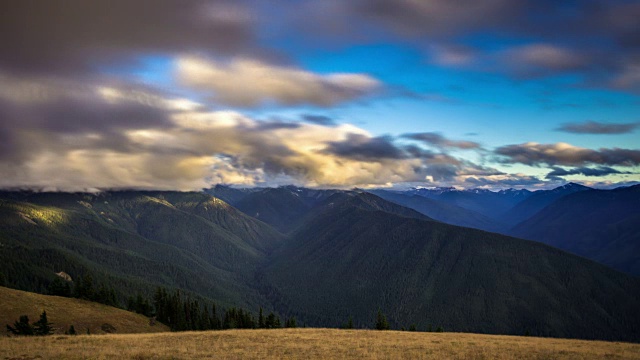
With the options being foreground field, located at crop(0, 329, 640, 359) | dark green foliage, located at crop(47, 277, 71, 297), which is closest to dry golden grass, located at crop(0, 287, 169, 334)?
dark green foliage, located at crop(47, 277, 71, 297)

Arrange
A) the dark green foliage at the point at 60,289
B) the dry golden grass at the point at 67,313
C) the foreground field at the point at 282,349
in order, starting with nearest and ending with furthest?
1. the foreground field at the point at 282,349
2. the dry golden grass at the point at 67,313
3. the dark green foliage at the point at 60,289

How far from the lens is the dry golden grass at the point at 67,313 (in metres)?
70.2

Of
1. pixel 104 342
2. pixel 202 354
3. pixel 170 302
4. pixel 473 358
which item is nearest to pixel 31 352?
pixel 104 342

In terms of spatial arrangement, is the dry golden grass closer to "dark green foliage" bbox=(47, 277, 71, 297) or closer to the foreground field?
"dark green foliage" bbox=(47, 277, 71, 297)

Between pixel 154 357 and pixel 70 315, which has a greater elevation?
pixel 154 357

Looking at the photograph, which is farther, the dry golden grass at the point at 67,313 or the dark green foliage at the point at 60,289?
the dark green foliage at the point at 60,289

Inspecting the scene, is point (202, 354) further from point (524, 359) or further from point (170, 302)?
point (170, 302)

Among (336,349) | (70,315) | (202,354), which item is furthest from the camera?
(70,315)

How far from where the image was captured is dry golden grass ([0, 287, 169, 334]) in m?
70.2

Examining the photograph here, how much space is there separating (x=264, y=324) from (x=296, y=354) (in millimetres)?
77984

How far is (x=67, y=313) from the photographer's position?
3034 inches

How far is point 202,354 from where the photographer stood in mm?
31109

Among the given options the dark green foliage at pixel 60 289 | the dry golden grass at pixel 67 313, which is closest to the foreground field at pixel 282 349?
the dry golden grass at pixel 67 313

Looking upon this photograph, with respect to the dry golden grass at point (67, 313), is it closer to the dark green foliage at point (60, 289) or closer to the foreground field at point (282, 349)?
the dark green foliage at point (60, 289)
